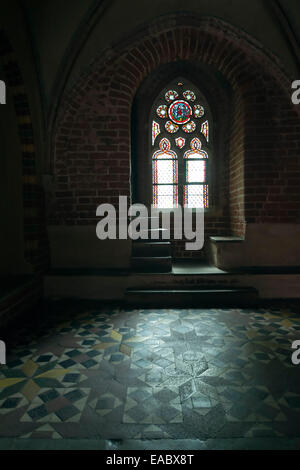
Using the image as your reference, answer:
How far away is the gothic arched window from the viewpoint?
595 cm

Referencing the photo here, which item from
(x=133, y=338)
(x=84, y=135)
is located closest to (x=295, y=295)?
(x=133, y=338)

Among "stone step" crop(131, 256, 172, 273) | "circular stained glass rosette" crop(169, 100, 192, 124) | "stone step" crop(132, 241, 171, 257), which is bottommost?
"stone step" crop(131, 256, 172, 273)

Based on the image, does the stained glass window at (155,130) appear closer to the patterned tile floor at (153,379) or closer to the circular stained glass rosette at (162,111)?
Result: the circular stained glass rosette at (162,111)

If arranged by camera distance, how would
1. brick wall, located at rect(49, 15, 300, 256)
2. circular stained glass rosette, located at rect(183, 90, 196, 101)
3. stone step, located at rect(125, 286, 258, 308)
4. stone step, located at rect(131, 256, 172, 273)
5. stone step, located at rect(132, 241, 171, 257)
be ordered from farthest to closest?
1. circular stained glass rosette, located at rect(183, 90, 196, 101)
2. stone step, located at rect(132, 241, 171, 257)
3. stone step, located at rect(131, 256, 172, 273)
4. brick wall, located at rect(49, 15, 300, 256)
5. stone step, located at rect(125, 286, 258, 308)

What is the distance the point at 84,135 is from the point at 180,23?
7.00 feet

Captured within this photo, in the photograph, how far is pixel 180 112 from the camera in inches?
235

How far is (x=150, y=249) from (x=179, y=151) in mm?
2527

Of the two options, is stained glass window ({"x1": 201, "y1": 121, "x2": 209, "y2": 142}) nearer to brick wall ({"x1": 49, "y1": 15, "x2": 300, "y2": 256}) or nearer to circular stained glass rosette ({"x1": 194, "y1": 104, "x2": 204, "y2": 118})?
circular stained glass rosette ({"x1": 194, "y1": 104, "x2": 204, "y2": 118})

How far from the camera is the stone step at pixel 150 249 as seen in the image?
4.59 m

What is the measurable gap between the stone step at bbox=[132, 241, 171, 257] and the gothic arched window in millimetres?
1569

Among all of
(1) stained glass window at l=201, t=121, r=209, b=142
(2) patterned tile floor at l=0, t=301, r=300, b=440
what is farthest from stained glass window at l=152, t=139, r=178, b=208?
(2) patterned tile floor at l=0, t=301, r=300, b=440

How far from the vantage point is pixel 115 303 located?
4.17 m

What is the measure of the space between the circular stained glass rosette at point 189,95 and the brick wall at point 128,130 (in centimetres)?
138
